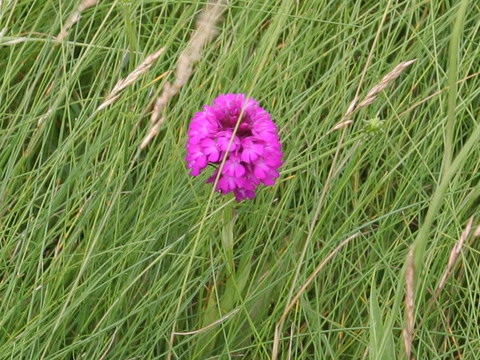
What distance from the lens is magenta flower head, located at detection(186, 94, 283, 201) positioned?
0.94 meters

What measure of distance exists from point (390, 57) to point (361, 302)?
1.42ft

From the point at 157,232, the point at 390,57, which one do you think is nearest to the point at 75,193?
the point at 157,232

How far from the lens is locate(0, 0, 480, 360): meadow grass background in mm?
1071

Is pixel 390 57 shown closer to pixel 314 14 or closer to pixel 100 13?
pixel 314 14

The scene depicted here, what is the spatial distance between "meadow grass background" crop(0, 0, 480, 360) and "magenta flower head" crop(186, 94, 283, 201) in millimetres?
78

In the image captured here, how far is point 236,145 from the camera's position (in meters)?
0.94

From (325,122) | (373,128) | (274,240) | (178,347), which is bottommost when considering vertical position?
(178,347)

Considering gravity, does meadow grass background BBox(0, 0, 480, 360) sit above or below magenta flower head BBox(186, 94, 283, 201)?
below

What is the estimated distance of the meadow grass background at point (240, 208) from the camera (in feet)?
3.51

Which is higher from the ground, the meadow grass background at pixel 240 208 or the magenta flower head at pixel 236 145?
the magenta flower head at pixel 236 145

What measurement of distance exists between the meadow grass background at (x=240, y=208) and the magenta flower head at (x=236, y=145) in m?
0.08

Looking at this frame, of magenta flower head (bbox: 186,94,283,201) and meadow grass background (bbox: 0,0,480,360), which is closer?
magenta flower head (bbox: 186,94,283,201)

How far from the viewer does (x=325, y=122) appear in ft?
3.99

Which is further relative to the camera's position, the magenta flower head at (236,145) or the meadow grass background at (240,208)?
the meadow grass background at (240,208)
